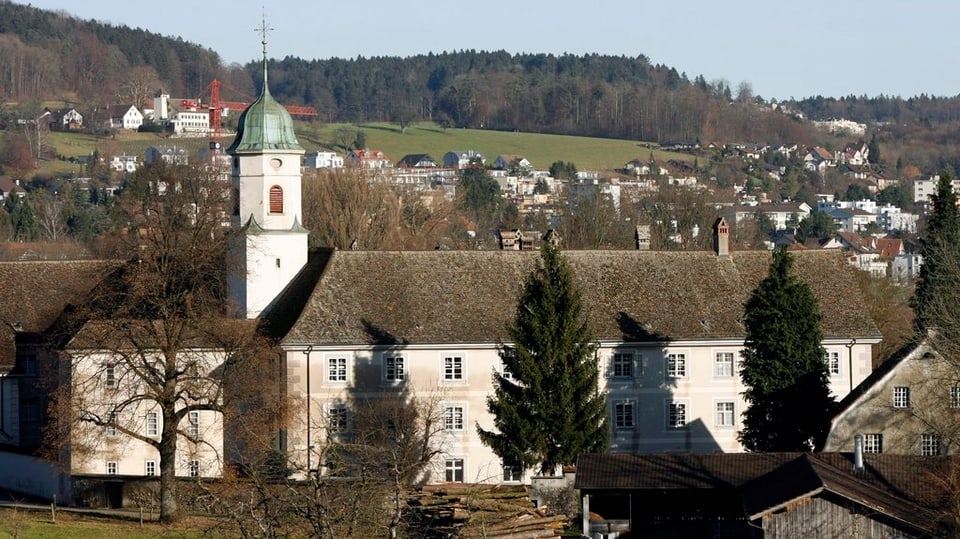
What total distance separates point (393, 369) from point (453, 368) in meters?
1.95

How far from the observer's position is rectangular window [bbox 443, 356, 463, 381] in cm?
6259

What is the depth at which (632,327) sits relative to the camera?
64125 millimetres

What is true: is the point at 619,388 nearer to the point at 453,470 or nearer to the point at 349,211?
the point at 453,470

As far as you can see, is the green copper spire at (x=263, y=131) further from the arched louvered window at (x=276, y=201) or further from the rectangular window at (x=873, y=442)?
the rectangular window at (x=873, y=442)

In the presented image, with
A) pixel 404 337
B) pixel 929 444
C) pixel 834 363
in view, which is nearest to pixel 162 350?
pixel 404 337

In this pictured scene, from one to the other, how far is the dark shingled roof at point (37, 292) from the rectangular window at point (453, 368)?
11.7 m

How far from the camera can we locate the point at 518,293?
212 feet

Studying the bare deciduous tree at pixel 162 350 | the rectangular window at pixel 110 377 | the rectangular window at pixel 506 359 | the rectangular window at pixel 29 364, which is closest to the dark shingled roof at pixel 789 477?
the rectangular window at pixel 506 359

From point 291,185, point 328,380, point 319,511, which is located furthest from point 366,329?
point 319,511

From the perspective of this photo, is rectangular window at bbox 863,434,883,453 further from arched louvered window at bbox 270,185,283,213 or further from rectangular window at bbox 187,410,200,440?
arched louvered window at bbox 270,185,283,213

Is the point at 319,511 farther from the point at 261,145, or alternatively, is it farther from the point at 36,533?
the point at 261,145

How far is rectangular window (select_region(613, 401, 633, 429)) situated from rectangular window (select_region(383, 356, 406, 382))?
22.8ft

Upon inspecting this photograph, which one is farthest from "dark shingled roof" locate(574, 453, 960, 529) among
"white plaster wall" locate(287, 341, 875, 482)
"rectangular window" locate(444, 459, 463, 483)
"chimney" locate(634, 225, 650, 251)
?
"chimney" locate(634, 225, 650, 251)

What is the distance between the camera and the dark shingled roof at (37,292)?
65688 mm
